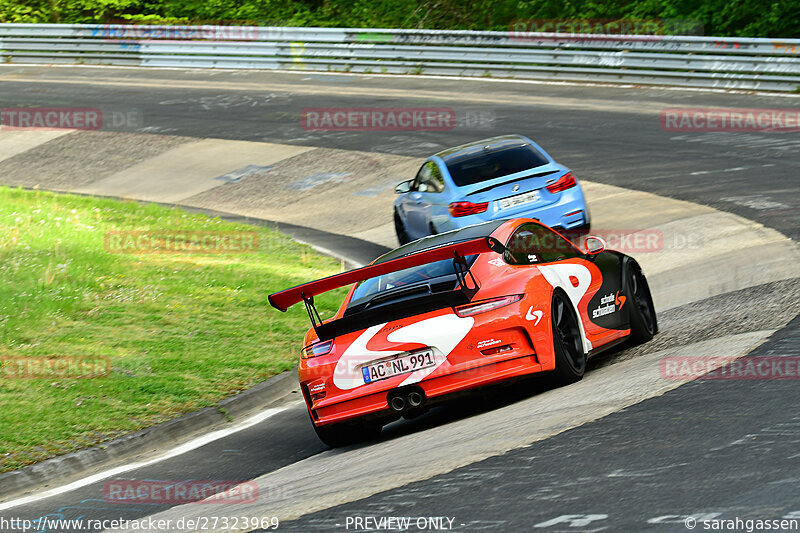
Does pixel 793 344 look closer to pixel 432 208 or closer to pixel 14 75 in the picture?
pixel 432 208

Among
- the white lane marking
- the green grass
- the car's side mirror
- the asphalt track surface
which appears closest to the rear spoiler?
the asphalt track surface

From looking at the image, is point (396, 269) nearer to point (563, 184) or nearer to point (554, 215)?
point (554, 215)

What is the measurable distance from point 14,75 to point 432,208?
26.2 metres

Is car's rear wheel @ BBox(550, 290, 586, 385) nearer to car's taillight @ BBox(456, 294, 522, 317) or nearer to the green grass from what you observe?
car's taillight @ BBox(456, 294, 522, 317)

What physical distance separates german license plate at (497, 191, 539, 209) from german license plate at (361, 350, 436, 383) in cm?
638

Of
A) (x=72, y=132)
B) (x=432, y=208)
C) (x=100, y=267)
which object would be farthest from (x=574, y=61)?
(x=100, y=267)

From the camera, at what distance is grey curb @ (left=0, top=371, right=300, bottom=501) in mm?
8078

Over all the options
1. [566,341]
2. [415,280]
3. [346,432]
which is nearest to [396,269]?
[415,280]

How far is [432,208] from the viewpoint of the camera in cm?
1454

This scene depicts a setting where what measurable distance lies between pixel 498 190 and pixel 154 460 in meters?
6.68

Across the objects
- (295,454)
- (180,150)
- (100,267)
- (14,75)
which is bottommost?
(295,454)

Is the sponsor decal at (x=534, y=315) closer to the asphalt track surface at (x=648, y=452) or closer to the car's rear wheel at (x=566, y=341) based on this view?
the car's rear wheel at (x=566, y=341)

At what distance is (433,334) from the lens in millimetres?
7555

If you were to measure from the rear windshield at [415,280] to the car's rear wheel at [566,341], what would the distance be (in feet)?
2.40
